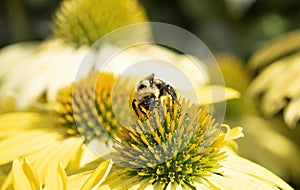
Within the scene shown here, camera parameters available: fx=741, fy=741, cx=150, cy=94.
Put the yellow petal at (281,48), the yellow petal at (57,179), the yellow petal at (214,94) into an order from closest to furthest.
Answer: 1. the yellow petal at (57,179)
2. the yellow petal at (214,94)
3. the yellow petal at (281,48)

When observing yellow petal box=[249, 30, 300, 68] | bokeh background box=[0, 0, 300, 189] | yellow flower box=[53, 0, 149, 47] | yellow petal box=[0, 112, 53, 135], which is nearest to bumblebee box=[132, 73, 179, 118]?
yellow petal box=[0, 112, 53, 135]

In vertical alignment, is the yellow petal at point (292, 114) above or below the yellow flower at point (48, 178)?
above

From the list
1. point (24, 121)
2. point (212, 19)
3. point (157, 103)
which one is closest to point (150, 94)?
point (157, 103)

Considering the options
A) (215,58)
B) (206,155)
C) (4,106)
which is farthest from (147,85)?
(215,58)

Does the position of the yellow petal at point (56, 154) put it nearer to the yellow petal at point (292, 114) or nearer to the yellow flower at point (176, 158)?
the yellow flower at point (176, 158)

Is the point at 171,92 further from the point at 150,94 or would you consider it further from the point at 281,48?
the point at 281,48

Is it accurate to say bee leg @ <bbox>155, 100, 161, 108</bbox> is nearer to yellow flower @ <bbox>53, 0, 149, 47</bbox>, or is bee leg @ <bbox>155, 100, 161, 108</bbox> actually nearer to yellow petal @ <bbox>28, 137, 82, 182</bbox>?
yellow petal @ <bbox>28, 137, 82, 182</bbox>

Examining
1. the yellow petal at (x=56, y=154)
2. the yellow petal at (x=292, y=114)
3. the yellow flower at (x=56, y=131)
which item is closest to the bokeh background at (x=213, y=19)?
the yellow petal at (x=292, y=114)
